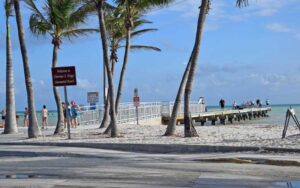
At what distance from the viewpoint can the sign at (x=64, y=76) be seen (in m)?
23.6

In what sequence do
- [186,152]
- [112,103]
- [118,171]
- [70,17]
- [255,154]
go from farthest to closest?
[70,17] → [112,103] → [186,152] → [255,154] → [118,171]

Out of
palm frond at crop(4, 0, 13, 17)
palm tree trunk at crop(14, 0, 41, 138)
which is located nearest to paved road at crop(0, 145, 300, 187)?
palm tree trunk at crop(14, 0, 41, 138)

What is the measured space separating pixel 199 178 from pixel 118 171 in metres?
2.23

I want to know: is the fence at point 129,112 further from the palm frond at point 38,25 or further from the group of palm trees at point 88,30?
the palm frond at point 38,25

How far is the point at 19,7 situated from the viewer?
2562 centimetres

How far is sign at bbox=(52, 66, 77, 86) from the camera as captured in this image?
23.6 metres

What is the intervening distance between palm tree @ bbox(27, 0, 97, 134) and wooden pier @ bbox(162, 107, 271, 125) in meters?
24.3

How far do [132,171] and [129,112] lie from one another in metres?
31.9

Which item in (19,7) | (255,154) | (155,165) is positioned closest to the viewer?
(155,165)

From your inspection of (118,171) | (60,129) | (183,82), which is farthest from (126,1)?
(118,171)

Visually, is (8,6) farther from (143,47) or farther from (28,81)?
(143,47)

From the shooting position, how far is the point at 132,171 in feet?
44.6

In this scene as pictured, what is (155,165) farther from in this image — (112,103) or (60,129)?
(60,129)

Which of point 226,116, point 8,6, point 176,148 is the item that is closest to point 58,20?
point 8,6
